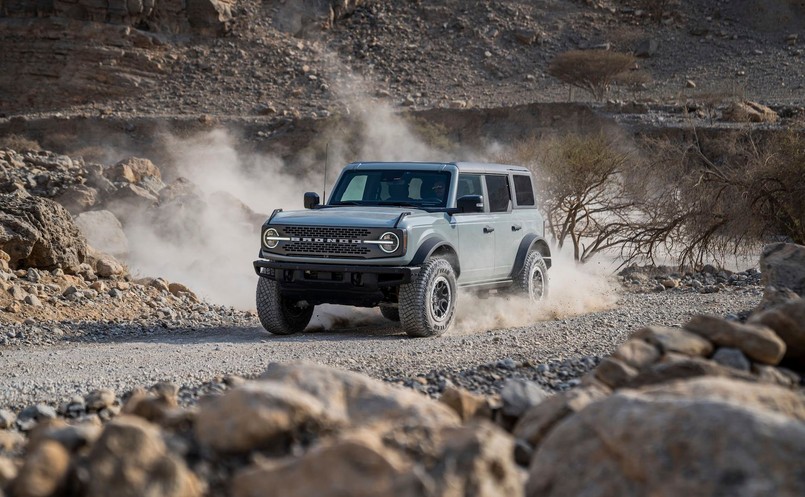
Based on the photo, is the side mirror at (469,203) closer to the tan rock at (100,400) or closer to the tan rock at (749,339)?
the tan rock at (100,400)

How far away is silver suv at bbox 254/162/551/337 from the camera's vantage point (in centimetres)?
1054

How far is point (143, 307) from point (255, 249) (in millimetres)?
8746

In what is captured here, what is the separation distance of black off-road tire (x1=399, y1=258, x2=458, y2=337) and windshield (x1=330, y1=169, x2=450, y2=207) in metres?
0.96

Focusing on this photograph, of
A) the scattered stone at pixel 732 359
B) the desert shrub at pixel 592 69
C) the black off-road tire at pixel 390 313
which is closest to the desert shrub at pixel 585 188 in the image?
the black off-road tire at pixel 390 313

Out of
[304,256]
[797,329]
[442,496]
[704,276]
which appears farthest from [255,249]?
[442,496]

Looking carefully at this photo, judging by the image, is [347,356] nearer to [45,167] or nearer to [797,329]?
[797,329]

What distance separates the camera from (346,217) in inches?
421

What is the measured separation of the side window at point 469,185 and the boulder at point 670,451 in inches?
329

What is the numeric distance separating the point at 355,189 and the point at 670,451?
29.7 ft

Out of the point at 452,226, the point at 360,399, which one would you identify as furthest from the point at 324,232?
the point at 360,399

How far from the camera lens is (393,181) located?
11750 mm

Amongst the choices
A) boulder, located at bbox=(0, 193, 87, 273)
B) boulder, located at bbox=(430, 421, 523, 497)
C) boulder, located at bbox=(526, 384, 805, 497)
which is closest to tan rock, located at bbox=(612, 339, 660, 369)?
boulder, located at bbox=(526, 384, 805, 497)

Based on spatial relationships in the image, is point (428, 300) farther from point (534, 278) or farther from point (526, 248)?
point (534, 278)

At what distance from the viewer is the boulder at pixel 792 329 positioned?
518 cm
